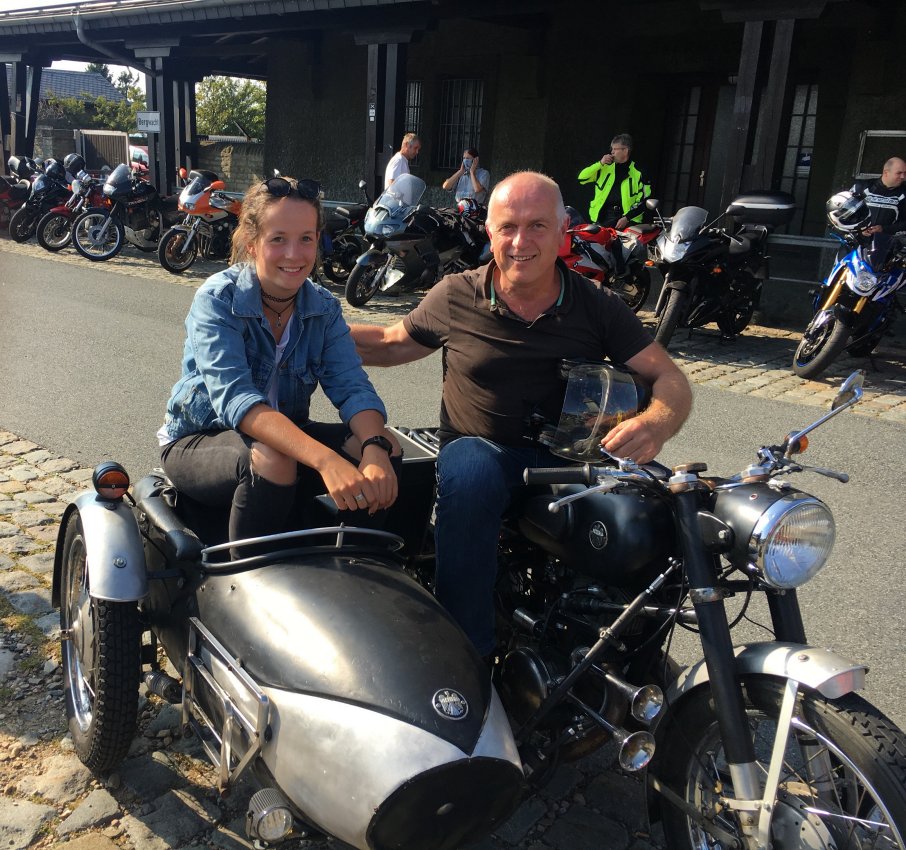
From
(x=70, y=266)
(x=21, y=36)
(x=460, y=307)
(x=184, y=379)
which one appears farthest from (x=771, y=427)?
(x=21, y=36)

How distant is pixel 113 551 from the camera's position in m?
2.46

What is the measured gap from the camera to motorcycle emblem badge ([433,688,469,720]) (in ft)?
6.22

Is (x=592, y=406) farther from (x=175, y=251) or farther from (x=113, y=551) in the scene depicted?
(x=175, y=251)

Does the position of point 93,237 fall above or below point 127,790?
below

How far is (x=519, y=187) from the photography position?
273 centimetres

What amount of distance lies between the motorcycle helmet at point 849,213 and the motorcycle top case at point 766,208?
0.74 metres

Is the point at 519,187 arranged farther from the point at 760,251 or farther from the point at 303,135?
the point at 303,135

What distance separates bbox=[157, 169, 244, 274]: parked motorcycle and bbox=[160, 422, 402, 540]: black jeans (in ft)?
33.3

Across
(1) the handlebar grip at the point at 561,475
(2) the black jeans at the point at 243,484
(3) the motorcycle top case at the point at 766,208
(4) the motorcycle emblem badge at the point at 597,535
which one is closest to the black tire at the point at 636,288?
(3) the motorcycle top case at the point at 766,208

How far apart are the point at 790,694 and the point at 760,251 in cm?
793

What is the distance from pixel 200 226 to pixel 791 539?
12.2 meters

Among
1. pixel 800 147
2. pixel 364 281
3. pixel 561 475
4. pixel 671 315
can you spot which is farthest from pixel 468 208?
pixel 561 475

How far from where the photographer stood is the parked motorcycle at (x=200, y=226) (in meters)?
12.5

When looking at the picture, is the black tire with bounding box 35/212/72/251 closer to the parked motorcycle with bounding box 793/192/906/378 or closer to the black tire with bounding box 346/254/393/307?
the black tire with bounding box 346/254/393/307
